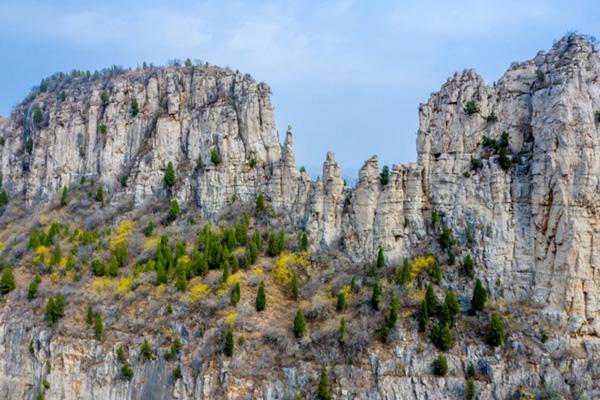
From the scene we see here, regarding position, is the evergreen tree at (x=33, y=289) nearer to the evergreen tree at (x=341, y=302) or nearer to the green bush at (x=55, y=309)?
the green bush at (x=55, y=309)

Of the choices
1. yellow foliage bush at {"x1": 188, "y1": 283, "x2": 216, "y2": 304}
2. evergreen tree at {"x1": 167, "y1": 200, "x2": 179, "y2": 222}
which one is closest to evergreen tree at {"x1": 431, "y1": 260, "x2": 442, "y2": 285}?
yellow foliage bush at {"x1": 188, "y1": 283, "x2": 216, "y2": 304}

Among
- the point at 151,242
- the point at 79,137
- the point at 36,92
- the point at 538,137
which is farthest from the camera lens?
the point at 36,92

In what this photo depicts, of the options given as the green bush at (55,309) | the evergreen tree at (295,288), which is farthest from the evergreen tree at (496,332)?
the green bush at (55,309)

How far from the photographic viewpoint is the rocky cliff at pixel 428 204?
4344 centimetres

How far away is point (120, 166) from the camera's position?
71.0m

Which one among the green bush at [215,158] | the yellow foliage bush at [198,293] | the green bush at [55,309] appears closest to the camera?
the yellow foliage bush at [198,293]

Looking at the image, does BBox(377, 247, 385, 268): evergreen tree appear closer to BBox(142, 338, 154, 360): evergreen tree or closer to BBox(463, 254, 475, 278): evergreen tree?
BBox(463, 254, 475, 278): evergreen tree

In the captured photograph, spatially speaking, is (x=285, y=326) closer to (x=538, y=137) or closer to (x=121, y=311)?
(x=121, y=311)

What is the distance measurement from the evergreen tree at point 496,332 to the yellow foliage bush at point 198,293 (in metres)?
22.5

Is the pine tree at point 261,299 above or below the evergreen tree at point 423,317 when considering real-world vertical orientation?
above

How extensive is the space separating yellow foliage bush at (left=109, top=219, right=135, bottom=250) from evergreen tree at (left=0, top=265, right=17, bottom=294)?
9.17 metres

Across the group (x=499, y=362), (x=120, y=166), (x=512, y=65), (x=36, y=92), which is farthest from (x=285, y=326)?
(x=36, y=92)

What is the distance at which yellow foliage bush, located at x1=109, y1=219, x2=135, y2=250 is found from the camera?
195 ft

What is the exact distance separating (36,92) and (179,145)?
36.2m
